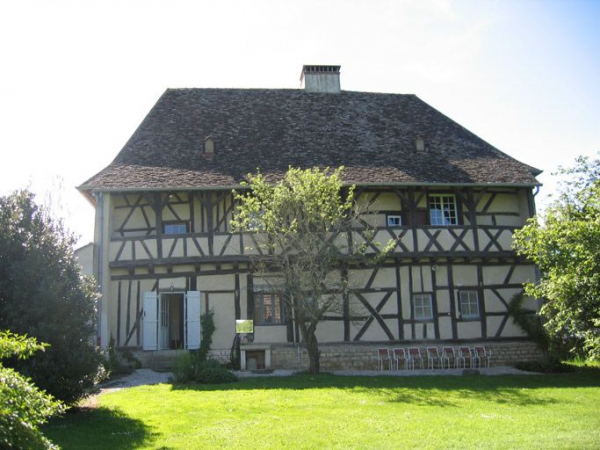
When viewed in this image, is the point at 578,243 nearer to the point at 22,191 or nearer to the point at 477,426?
the point at 477,426

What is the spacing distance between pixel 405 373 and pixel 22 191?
32.5ft

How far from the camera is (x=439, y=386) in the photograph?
12188 millimetres

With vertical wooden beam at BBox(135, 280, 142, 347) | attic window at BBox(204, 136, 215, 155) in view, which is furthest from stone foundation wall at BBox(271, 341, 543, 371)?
attic window at BBox(204, 136, 215, 155)

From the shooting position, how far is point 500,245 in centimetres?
1744

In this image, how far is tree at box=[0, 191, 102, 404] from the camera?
30.1ft

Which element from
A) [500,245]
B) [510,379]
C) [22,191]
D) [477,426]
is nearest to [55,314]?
[22,191]

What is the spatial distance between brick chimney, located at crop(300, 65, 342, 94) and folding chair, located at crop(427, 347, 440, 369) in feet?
34.0

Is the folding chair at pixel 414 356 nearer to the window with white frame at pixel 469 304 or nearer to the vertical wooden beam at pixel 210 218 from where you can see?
the window with white frame at pixel 469 304

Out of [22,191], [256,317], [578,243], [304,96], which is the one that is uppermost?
[304,96]

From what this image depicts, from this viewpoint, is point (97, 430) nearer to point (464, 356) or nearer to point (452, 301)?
point (464, 356)

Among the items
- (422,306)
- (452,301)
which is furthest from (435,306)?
(452,301)

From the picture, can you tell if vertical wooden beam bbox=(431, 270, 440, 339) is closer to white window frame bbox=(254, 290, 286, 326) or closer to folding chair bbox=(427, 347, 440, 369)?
folding chair bbox=(427, 347, 440, 369)

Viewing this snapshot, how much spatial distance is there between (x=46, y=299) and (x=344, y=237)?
928 centimetres

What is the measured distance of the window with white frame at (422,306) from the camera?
56.3ft
